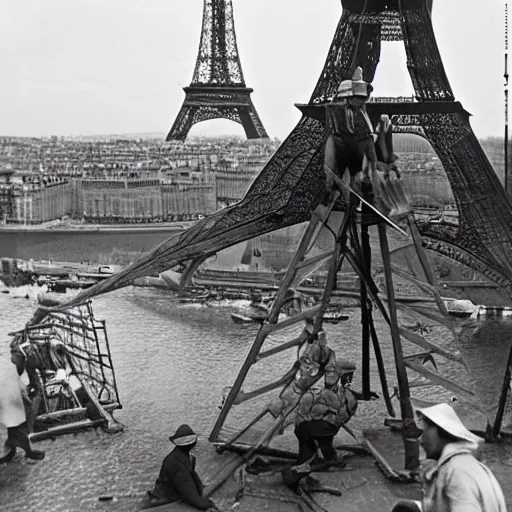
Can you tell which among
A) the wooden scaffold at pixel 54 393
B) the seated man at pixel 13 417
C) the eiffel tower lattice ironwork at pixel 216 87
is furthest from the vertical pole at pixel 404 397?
the eiffel tower lattice ironwork at pixel 216 87

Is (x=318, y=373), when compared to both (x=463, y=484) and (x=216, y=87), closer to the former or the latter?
(x=463, y=484)

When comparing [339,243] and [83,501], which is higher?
[339,243]

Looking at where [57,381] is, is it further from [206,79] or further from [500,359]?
[206,79]

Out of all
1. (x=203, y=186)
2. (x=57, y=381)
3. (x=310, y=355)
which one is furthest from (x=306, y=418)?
(x=203, y=186)

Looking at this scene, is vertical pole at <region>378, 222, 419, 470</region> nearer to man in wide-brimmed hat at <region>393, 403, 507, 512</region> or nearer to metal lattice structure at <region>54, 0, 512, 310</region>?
metal lattice structure at <region>54, 0, 512, 310</region>

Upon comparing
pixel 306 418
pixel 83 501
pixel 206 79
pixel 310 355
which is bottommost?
pixel 83 501

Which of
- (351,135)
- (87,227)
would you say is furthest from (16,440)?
(87,227)
